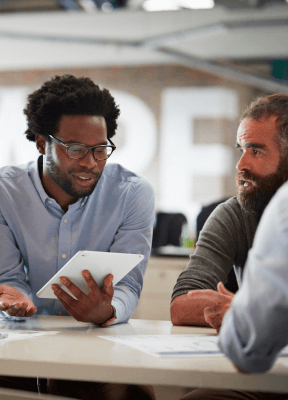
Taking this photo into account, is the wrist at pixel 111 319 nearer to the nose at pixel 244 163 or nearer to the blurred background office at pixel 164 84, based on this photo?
the nose at pixel 244 163

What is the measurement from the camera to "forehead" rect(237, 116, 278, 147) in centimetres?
163

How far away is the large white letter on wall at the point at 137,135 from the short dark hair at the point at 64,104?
5030 mm

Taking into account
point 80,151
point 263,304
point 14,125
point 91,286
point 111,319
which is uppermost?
point 14,125

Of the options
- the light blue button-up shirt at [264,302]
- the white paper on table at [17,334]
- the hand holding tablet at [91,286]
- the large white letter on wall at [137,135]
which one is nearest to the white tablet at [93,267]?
the hand holding tablet at [91,286]

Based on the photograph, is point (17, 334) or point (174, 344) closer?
point (174, 344)

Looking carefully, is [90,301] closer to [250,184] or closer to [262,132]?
[250,184]

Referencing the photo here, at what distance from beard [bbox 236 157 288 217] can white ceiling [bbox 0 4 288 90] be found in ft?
11.1

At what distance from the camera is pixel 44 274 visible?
1664 mm

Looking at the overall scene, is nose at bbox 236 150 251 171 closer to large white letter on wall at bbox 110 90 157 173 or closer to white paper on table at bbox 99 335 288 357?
white paper on table at bbox 99 335 288 357

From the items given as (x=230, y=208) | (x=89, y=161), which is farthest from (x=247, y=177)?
(x=89, y=161)

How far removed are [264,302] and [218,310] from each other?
0.49 meters

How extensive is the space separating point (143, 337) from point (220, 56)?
5.86m

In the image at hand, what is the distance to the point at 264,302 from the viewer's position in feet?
2.28

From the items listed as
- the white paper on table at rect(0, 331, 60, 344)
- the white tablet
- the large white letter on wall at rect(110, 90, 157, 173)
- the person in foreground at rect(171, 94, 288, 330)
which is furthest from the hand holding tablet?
the large white letter on wall at rect(110, 90, 157, 173)
